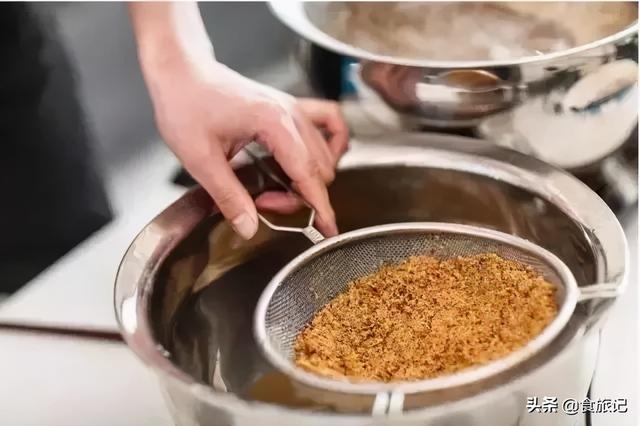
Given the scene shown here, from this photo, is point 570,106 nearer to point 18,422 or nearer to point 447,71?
point 447,71

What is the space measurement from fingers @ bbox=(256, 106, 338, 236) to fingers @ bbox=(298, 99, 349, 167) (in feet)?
0.10

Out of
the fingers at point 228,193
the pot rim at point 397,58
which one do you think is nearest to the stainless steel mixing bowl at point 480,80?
the pot rim at point 397,58

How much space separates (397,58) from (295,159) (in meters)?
0.10

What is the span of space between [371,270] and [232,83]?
15 centimetres

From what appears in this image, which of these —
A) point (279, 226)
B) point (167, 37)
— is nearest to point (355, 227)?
point (279, 226)

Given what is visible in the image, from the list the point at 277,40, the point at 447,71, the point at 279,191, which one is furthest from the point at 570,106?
the point at 277,40

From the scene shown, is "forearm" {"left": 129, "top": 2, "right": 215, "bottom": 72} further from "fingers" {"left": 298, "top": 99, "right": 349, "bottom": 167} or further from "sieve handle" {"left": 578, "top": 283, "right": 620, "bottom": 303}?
"sieve handle" {"left": 578, "top": 283, "right": 620, "bottom": 303}

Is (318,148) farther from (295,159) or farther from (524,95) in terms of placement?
(524,95)

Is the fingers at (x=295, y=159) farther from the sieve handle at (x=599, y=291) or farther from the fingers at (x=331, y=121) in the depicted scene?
the sieve handle at (x=599, y=291)

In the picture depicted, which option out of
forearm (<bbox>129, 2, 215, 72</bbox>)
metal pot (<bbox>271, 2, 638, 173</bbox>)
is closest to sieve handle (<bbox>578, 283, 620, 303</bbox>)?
metal pot (<bbox>271, 2, 638, 173</bbox>)

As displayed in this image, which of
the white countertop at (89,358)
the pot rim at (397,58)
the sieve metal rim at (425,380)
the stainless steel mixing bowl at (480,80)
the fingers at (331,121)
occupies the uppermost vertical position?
the pot rim at (397,58)

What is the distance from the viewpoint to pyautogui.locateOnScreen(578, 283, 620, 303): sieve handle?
1.31 feet

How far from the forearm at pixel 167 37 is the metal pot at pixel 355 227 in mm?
88

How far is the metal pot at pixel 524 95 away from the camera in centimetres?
50
